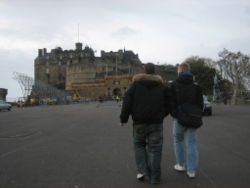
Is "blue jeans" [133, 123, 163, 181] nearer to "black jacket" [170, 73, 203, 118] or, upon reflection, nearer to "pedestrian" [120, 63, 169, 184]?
"pedestrian" [120, 63, 169, 184]

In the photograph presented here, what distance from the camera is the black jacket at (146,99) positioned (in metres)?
4.03

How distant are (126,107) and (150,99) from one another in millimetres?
400

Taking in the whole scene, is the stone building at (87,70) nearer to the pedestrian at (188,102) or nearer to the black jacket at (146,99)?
the pedestrian at (188,102)

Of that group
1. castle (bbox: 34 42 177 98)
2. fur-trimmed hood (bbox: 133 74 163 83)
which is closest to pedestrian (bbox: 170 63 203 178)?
fur-trimmed hood (bbox: 133 74 163 83)

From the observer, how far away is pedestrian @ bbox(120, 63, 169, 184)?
4.04 meters

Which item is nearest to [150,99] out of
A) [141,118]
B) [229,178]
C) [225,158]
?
[141,118]

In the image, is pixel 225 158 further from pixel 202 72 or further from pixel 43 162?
pixel 202 72

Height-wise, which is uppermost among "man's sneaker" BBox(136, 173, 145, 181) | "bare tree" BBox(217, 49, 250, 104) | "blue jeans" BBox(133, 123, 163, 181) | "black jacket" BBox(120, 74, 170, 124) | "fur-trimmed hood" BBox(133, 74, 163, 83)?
"bare tree" BBox(217, 49, 250, 104)

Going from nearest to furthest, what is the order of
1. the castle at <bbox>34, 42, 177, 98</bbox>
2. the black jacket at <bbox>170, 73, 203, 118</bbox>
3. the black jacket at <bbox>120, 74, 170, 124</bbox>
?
the black jacket at <bbox>120, 74, 170, 124</bbox> < the black jacket at <bbox>170, 73, 203, 118</bbox> < the castle at <bbox>34, 42, 177, 98</bbox>

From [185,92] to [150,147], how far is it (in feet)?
3.47

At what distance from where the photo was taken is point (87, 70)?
10288cm

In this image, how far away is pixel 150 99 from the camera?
4047 millimetres

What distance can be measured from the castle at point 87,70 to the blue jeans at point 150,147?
70.9 m

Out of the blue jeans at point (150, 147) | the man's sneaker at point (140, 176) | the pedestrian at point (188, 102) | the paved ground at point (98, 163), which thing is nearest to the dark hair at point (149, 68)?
the pedestrian at point (188, 102)
